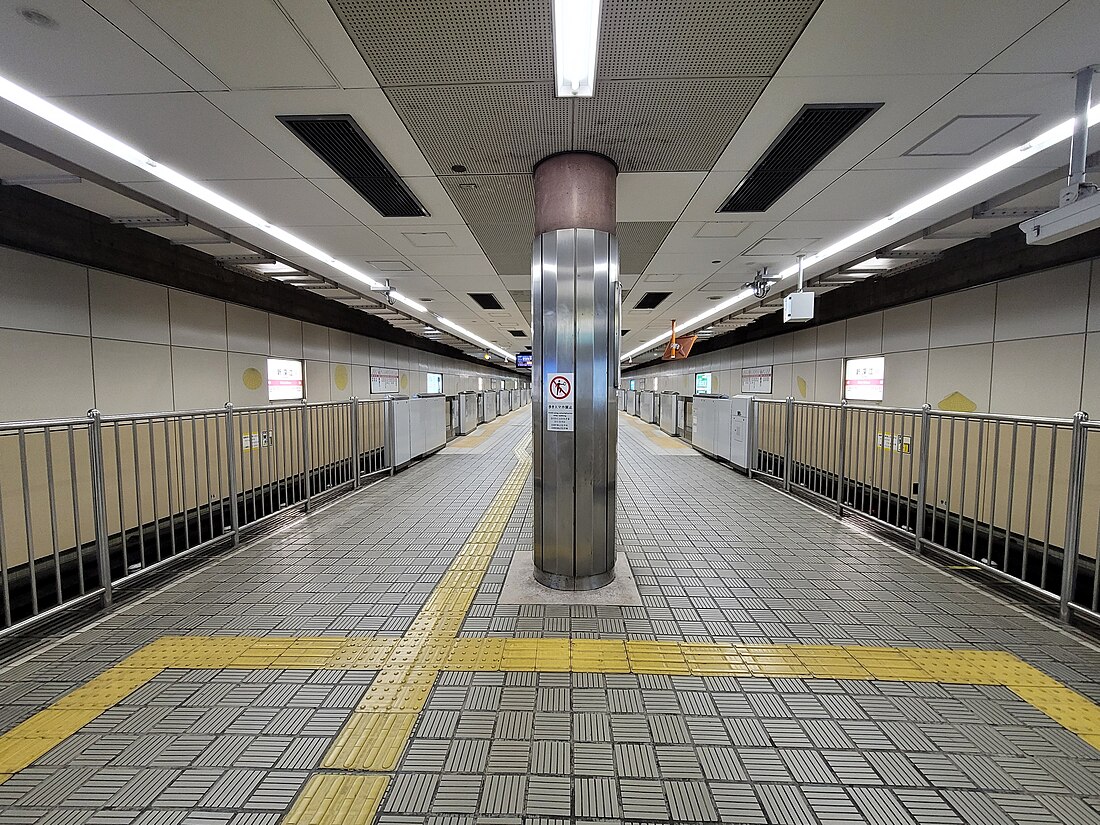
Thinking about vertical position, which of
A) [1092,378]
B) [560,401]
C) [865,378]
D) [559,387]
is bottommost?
[560,401]

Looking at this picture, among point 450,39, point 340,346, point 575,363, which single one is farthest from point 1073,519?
point 340,346

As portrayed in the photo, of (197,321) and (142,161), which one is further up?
(142,161)

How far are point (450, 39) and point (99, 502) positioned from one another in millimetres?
4029

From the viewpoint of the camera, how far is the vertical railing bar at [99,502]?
10.4 feet

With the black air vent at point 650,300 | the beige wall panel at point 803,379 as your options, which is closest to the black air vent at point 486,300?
the black air vent at point 650,300

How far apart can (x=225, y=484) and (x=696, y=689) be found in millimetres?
7490

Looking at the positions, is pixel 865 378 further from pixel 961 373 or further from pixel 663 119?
pixel 663 119

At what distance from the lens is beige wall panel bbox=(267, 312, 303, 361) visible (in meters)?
8.13

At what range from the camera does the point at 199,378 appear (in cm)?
633

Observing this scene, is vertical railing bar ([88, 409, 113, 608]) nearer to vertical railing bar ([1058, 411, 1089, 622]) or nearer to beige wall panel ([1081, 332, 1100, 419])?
vertical railing bar ([1058, 411, 1089, 622])

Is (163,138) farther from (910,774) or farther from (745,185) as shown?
(910,774)

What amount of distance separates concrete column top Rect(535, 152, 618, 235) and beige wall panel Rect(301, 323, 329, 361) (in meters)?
7.69

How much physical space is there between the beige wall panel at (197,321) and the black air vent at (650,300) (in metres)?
7.23

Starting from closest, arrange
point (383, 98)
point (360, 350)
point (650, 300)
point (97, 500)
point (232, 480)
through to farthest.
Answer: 1. point (383, 98)
2. point (97, 500)
3. point (232, 480)
4. point (650, 300)
5. point (360, 350)
